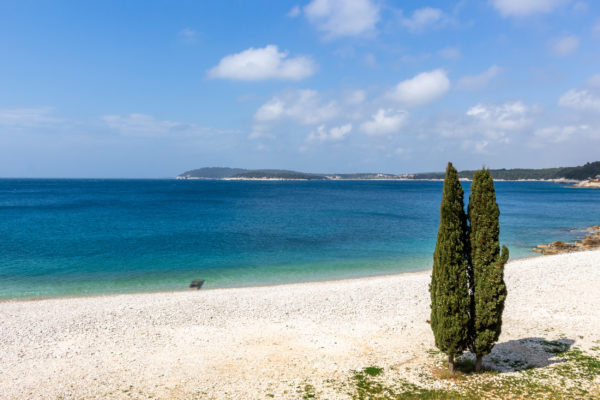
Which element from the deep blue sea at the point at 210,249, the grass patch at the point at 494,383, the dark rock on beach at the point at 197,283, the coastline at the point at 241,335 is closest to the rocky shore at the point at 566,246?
the deep blue sea at the point at 210,249

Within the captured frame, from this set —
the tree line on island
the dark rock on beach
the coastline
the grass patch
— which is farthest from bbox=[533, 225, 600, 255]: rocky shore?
the dark rock on beach

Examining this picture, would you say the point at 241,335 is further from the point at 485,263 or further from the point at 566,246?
the point at 566,246

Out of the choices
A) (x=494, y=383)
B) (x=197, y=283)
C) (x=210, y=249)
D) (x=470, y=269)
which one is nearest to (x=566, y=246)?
(x=494, y=383)

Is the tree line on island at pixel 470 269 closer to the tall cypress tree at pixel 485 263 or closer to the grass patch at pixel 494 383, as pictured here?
the tall cypress tree at pixel 485 263

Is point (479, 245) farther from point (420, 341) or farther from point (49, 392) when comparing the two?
point (49, 392)

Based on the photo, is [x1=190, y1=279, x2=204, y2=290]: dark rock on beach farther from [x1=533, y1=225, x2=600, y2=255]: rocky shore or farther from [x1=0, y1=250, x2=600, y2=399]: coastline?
[x1=533, y1=225, x2=600, y2=255]: rocky shore

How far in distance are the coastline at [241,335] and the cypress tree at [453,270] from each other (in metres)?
2.03

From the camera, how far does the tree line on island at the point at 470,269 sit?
404 inches

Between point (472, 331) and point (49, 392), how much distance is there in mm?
13243

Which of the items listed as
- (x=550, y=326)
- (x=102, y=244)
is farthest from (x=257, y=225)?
(x=550, y=326)

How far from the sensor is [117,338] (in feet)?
50.6

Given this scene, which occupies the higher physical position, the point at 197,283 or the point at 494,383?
the point at 494,383

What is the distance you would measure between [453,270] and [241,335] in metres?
9.42

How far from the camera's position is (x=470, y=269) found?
10742 millimetres
